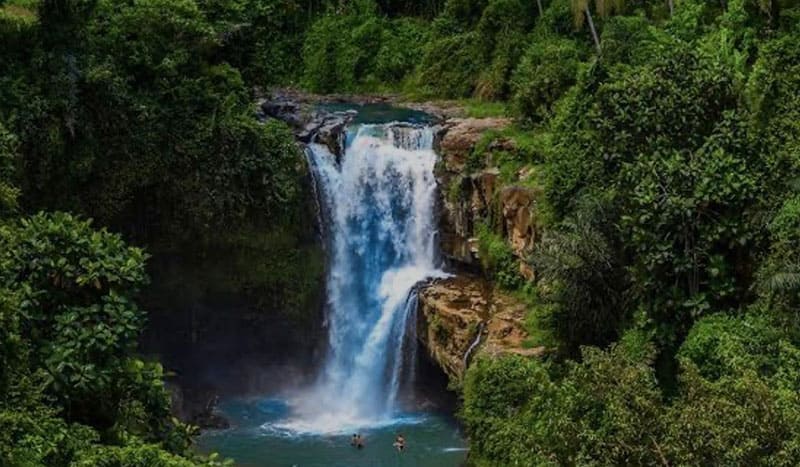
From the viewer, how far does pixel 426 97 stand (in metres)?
36.1

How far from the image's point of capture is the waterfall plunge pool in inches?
943

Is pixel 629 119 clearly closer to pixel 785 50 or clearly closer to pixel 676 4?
pixel 785 50

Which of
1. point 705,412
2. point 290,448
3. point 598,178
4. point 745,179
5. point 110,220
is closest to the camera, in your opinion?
point 705,412

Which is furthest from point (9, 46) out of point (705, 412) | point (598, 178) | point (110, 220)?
point (705, 412)

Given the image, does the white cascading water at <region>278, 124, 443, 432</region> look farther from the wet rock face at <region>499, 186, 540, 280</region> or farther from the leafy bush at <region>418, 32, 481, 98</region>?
the leafy bush at <region>418, 32, 481, 98</region>

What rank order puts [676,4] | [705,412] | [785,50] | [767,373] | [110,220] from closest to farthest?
[705,412] → [767,373] → [785,50] → [110,220] → [676,4]

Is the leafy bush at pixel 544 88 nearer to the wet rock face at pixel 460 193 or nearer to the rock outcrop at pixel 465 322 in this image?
the wet rock face at pixel 460 193

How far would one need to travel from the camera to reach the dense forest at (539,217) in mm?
11094

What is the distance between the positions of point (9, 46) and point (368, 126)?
9265 millimetres

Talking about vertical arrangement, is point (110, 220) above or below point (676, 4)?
below

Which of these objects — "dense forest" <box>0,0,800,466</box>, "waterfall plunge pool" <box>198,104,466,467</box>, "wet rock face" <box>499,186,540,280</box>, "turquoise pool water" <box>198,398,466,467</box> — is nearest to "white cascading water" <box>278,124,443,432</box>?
"waterfall plunge pool" <box>198,104,466,467</box>

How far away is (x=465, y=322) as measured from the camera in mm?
21797

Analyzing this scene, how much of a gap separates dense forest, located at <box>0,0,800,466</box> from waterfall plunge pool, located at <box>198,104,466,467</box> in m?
1.10

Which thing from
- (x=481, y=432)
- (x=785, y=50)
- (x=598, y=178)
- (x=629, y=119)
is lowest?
(x=481, y=432)
